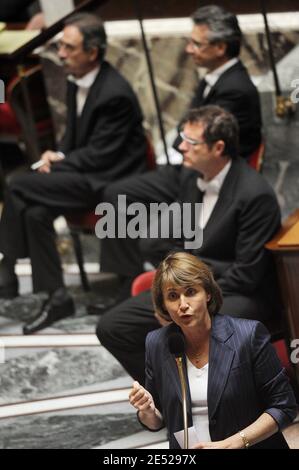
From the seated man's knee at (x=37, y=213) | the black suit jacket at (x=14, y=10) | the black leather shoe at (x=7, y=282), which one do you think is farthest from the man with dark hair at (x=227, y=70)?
the black suit jacket at (x=14, y=10)

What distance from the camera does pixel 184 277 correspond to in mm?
3650

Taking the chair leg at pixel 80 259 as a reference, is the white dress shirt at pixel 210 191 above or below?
above

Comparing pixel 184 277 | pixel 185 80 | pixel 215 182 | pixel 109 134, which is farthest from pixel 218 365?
pixel 185 80

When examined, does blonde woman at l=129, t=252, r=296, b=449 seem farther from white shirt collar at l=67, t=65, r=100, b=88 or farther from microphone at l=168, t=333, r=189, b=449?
white shirt collar at l=67, t=65, r=100, b=88

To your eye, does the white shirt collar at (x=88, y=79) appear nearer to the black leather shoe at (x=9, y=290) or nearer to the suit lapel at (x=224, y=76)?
the suit lapel at (x=224, y=76)

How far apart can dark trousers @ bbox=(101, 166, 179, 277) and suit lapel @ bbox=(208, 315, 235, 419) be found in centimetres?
181

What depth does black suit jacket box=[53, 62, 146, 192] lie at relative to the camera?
5.76 m

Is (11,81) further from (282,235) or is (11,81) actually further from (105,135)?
(282,235)

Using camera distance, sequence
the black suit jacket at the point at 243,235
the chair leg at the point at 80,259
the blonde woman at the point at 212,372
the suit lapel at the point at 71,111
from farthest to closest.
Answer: the chair leg at the point at 80,259 < the suit lapel at the point at 71,111 < the black suit jacket at the point at 243,235 < the blonde woman at the point at 212,372

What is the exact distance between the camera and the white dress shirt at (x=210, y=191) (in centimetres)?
479

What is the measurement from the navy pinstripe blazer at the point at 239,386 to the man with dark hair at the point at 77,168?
2045 millimetres

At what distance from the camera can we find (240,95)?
5.32m

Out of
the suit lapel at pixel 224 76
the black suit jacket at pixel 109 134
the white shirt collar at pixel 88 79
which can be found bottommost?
the black suit jacket at pixel 109 134

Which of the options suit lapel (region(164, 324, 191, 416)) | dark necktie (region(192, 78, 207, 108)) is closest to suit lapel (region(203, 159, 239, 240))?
dark necktie (region(192, 78, 207, 108))
